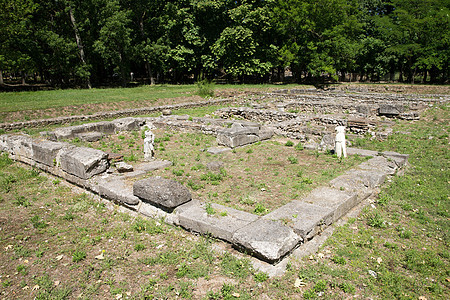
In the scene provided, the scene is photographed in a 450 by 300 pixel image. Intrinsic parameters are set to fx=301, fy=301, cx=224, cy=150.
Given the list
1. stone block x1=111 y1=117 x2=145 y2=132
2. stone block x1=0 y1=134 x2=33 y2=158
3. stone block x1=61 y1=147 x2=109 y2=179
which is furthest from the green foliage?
stone block x1=61 y1=147 x2=109 y2=179

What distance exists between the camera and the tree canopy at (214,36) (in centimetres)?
3055

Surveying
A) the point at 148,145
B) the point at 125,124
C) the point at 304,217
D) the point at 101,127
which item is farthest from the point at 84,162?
the point at 125,124

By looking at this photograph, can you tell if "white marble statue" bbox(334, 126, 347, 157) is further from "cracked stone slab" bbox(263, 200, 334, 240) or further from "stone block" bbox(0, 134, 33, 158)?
"stone block" bbox(0, 134, 33, 158)

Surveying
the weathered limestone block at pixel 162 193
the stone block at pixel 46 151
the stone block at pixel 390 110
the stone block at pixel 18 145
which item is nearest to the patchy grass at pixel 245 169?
the weathered limestone block at pixel 162 193

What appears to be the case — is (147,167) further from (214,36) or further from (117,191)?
(214,36)

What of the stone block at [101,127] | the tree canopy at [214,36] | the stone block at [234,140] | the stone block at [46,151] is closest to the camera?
the stone block at [46,151]

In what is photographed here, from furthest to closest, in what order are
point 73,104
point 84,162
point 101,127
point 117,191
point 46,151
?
point 73,104, point 101,127, point 46,151, point 84,162, point 117,191

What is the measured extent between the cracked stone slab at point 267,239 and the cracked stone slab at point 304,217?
0.19 m

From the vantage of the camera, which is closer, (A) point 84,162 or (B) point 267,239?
(B) point 267,239

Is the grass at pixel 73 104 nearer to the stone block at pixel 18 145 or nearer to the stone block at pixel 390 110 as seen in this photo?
the stone block at pixel 18 145

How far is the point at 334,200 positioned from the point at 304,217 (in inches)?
45.0

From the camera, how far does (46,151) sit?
356 inches

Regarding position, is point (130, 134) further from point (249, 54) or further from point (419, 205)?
point (249, 54)

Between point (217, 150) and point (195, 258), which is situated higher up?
point (217, 150)
